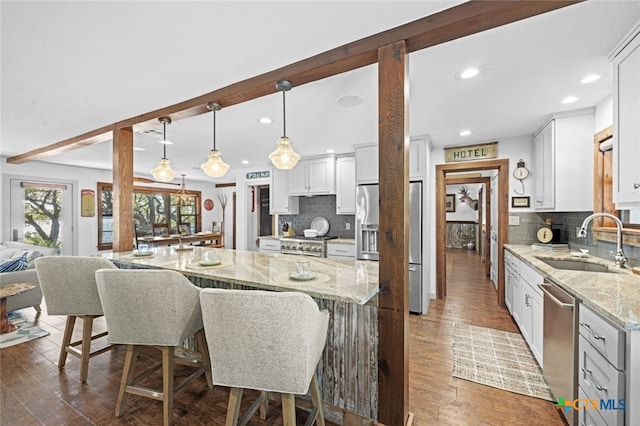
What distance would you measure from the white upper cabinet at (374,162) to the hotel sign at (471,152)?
78cm

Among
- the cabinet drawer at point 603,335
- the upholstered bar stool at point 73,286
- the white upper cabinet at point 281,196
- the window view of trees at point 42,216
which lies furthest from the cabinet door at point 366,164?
the window view of trees at point 42,216

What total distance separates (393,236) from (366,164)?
8.62 ft

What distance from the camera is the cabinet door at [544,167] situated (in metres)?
2.90

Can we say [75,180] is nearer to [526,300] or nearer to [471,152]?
[471,152]

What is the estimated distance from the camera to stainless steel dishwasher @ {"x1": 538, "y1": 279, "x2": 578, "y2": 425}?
5.13ft

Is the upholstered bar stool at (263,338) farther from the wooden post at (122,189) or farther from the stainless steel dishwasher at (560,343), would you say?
the wooden post at (122,189)

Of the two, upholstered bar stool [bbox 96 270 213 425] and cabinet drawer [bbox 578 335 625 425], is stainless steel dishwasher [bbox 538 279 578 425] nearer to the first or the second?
cabinet drawer [bbox 578 335 625 425]

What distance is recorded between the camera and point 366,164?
13.0 feet

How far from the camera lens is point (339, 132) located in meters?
3.47

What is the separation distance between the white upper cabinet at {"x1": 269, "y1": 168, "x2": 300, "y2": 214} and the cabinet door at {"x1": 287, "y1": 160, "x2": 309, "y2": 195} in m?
0.12

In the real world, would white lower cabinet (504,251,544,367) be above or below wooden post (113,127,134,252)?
below

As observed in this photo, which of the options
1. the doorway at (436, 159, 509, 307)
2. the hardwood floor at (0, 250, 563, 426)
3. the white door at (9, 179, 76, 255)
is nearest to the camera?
the hardwood floor at (0, 250, 563, 426)

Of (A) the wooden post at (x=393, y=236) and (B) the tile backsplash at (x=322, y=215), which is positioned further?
(B) the tile backsplash at (x=322, y=215)

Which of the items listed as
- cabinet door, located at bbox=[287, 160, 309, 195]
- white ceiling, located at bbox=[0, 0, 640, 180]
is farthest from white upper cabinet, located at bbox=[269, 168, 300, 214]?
white ceiling, located at bbox=[0, 0, 640, 180]
